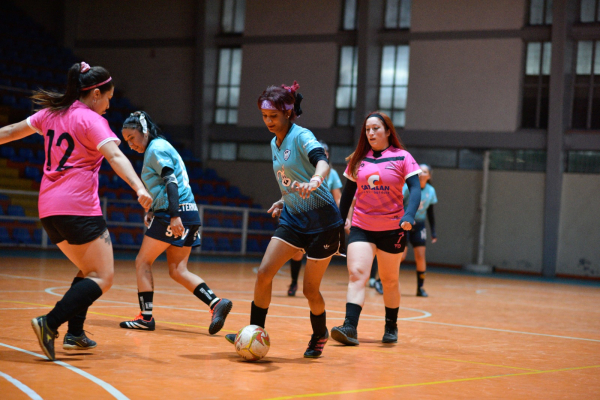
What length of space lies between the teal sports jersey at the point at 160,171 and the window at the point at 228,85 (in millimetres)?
19254

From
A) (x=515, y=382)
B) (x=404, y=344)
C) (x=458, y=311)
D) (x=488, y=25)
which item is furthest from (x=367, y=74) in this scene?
Answer: (x=515, y=382)

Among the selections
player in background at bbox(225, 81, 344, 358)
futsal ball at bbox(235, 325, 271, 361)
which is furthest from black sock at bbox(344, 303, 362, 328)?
futsal ball at bbox(235, 325, 271, 361)

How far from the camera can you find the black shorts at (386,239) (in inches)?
241

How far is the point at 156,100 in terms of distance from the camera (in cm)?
2631

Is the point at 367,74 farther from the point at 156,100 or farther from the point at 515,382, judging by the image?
the point at 515,382

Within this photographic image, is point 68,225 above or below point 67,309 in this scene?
above

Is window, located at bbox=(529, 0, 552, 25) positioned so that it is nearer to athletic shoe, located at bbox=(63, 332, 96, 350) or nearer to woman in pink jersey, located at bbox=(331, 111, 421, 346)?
woman in pink jersey, located at bbox=(331, 111, 421, 346)

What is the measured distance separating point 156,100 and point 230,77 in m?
3.09

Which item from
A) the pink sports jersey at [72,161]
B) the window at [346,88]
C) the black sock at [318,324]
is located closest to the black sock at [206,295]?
the black sock at [318,324]

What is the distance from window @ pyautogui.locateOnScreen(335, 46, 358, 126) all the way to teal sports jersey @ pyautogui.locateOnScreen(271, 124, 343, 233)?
61.8 ft

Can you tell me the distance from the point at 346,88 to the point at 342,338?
61.4 feet

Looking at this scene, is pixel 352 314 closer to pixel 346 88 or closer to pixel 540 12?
pixel 540 12

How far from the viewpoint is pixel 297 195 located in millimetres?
5074

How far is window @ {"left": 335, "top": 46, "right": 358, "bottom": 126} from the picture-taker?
23.7m
